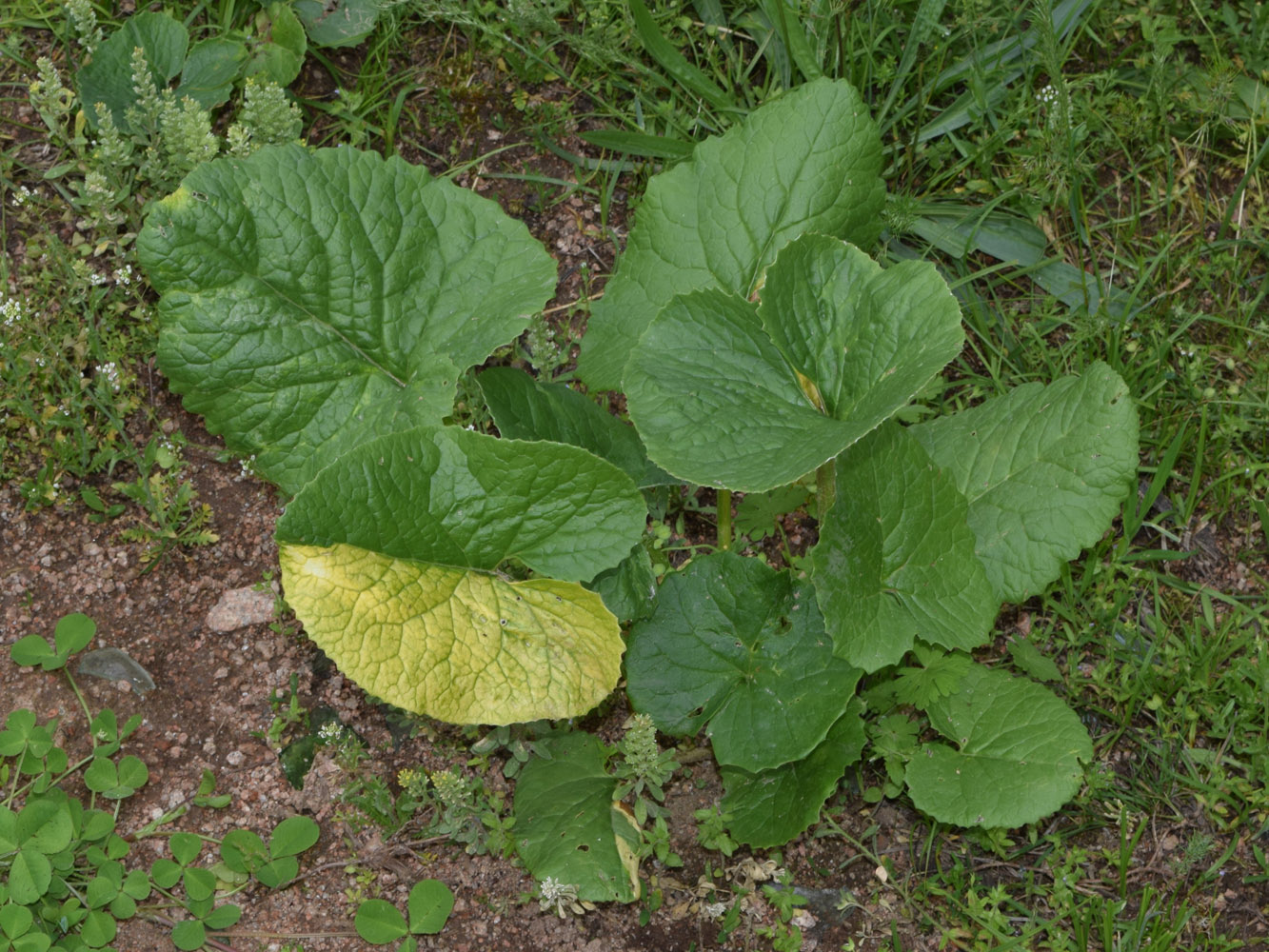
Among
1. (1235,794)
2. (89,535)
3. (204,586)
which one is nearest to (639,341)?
(204,586)

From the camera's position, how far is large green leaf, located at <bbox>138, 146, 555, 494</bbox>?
2.68m

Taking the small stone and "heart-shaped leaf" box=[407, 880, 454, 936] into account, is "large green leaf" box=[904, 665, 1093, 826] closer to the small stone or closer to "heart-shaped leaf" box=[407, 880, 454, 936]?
"heart-shaped leaf" box=[407, 880, 454, 936]

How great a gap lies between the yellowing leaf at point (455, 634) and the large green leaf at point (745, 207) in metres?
0.60

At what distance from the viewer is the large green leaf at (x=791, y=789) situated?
101 inches

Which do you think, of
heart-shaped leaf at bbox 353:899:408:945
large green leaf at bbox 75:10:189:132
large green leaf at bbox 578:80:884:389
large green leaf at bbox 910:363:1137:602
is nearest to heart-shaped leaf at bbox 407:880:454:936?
heart-shaped leaf at bbox 353:899:408:945

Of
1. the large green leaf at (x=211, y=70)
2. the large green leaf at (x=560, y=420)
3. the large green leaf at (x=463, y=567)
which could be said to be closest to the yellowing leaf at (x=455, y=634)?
the large green leaf at (x=463, y=567)

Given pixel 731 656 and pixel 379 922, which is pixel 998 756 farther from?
pixel 379 922

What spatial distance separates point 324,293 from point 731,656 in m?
1.21

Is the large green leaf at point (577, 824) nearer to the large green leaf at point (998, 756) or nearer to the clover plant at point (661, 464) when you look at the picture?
the clover plant at point (661, 464)

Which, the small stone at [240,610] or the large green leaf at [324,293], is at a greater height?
the large green leaf at [324,293]

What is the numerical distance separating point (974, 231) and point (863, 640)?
1321 millimetres

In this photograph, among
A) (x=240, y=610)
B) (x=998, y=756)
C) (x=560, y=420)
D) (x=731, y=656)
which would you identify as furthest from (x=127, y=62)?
(x=998, y=756)

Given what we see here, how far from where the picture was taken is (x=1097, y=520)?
2650mm

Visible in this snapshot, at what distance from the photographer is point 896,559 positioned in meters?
2.64
